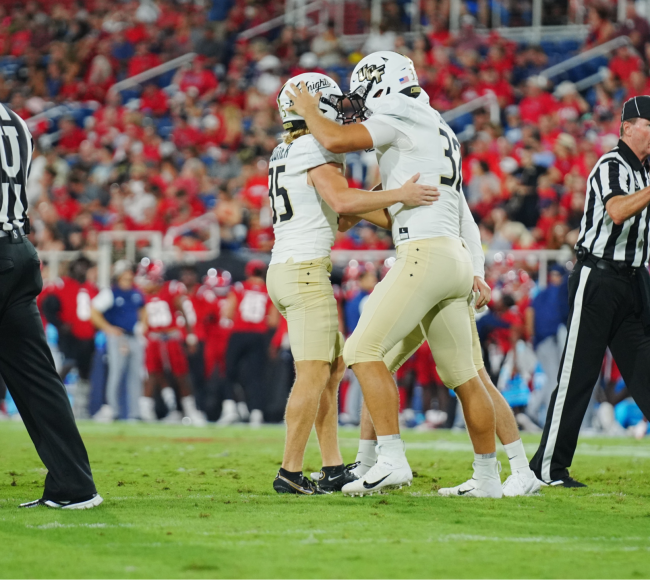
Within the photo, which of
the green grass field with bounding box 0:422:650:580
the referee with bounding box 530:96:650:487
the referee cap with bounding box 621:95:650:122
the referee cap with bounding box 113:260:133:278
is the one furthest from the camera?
the referee cap with bounding box 113:260:133:278

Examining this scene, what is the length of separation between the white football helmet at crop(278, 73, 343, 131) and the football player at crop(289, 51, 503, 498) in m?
0.20

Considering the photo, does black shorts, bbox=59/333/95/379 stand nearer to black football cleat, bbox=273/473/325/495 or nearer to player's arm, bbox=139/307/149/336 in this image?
player's arm, bbox=139/307/149/336

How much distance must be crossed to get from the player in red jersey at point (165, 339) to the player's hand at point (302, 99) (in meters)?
7.46

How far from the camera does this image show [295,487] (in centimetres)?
546

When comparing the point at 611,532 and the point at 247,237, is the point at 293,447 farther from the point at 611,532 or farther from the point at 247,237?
the point at 247,237

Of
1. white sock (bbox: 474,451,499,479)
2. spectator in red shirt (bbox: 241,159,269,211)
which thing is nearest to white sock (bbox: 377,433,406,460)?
white sock (bbox: 474,451,499,479)

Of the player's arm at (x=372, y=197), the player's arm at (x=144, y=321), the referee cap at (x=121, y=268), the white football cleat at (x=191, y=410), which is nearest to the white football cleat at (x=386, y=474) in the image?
the player's arm at (x=372, y=197)

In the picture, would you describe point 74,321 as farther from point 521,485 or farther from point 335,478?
point 521,485

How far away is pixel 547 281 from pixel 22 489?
7.60 metres

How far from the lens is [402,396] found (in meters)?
11.8

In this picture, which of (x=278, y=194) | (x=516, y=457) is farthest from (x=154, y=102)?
(x=516, y=457)

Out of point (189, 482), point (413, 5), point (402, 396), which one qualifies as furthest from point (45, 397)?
point (413, 5)

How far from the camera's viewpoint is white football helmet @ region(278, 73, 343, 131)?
5.53 metres

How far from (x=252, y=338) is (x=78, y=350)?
2425 mm
